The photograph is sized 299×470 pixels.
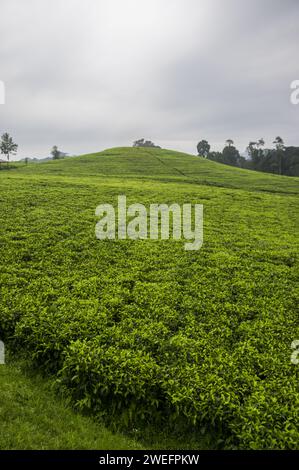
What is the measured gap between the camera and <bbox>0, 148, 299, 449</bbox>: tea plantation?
266 inches

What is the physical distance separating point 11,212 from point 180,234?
9267 mm

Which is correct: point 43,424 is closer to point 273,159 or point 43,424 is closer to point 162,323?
point 162,323

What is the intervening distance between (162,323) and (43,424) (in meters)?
3.78

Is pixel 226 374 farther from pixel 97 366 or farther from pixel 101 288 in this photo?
pixel 101 288

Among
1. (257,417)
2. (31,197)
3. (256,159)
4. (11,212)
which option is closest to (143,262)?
(257,417)

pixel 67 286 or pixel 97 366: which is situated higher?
pixel 67 286

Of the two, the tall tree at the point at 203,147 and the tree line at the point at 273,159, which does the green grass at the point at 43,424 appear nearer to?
the tree line at the point at 273,159

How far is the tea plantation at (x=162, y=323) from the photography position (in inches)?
266

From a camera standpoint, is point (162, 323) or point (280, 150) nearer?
point (162, 323)

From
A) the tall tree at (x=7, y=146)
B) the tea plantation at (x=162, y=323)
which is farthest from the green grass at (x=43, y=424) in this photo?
the tall tree at (x=7, y=146)

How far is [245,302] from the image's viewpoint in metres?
10.1

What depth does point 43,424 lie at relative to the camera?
20.6 feet

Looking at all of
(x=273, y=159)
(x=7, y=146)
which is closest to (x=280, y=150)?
(x=273, y=159)
